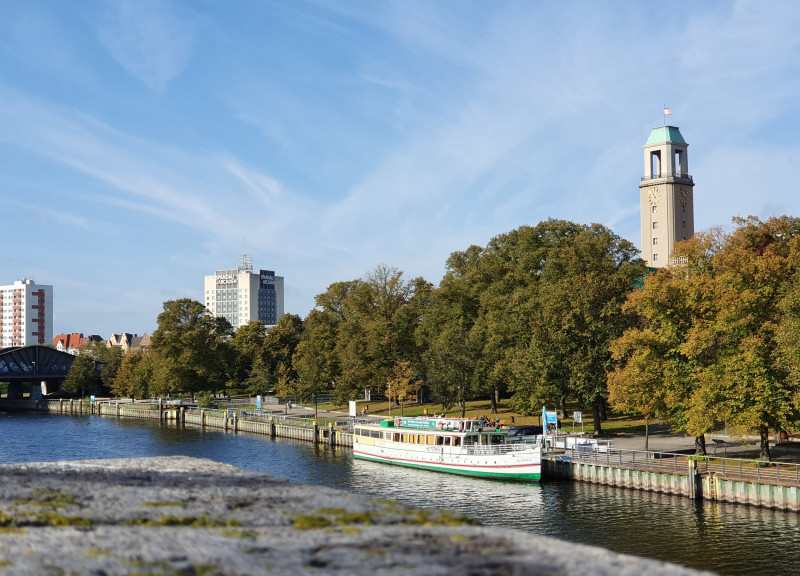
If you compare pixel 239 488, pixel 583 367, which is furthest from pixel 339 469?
pixel 239 488

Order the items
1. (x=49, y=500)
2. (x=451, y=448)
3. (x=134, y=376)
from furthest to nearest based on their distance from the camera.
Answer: (x=134, y=376)
(x=451, y=448)
(x=49, y=500)

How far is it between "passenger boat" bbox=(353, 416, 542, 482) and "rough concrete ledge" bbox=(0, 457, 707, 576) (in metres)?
40.4

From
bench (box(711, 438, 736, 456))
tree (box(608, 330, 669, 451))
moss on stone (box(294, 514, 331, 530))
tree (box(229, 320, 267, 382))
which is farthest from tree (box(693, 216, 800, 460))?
tree (box(229, 320, 267, 382))

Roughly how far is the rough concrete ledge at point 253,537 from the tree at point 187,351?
4438 inches

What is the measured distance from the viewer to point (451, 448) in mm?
63031

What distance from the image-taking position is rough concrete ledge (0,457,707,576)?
39.1ft

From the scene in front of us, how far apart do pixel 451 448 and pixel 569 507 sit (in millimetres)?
17013

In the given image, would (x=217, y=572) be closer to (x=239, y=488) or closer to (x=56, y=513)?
(x=56, y=513)

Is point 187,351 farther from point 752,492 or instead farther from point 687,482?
point 752,492

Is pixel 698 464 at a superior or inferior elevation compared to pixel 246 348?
inferior

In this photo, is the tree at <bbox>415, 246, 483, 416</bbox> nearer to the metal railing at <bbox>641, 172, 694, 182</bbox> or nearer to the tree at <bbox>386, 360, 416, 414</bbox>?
the tree at <bbox>386, 360, 416, 414</bbox>

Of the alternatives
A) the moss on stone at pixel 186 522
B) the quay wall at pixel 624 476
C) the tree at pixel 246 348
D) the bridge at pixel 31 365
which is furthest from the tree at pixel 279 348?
the moss on stone at pixel 186 522

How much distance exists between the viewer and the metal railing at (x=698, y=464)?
45.7m

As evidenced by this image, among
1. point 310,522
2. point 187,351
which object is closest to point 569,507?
point 310,522
